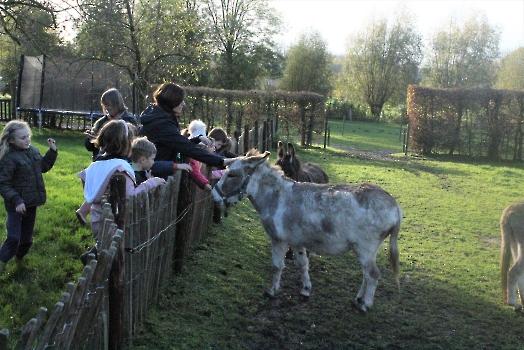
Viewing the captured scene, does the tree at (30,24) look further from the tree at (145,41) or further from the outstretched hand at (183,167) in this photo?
the outstretched hand at (183,167)

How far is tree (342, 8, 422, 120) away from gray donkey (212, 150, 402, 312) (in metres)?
48.5

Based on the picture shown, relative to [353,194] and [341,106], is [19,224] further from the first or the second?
[341,106]

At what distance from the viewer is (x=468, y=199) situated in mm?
13008

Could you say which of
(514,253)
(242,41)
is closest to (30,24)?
(514,253)

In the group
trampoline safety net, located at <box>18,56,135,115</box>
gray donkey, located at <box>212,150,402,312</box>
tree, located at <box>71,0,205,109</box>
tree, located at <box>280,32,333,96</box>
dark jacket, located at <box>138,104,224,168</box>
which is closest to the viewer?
dark jacket, located at <box>138,104,224,168</box>

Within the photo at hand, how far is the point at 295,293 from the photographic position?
20.6 feet

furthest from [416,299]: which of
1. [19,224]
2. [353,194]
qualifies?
[19,224]

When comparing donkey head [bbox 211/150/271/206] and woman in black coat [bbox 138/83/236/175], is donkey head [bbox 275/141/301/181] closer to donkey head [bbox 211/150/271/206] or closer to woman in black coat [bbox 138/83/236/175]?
donkey head [bbox 211/150/271/206]

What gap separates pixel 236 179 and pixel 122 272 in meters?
2.21

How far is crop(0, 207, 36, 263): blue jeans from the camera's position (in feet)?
18.2

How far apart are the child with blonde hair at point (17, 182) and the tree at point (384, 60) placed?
49.5 metres

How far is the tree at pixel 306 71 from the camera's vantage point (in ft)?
160

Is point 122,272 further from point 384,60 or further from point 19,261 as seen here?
point 384,60

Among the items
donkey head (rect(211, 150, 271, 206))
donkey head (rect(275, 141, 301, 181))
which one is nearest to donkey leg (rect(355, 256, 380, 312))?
donkey head (rect(211, 150, 271, 206))
